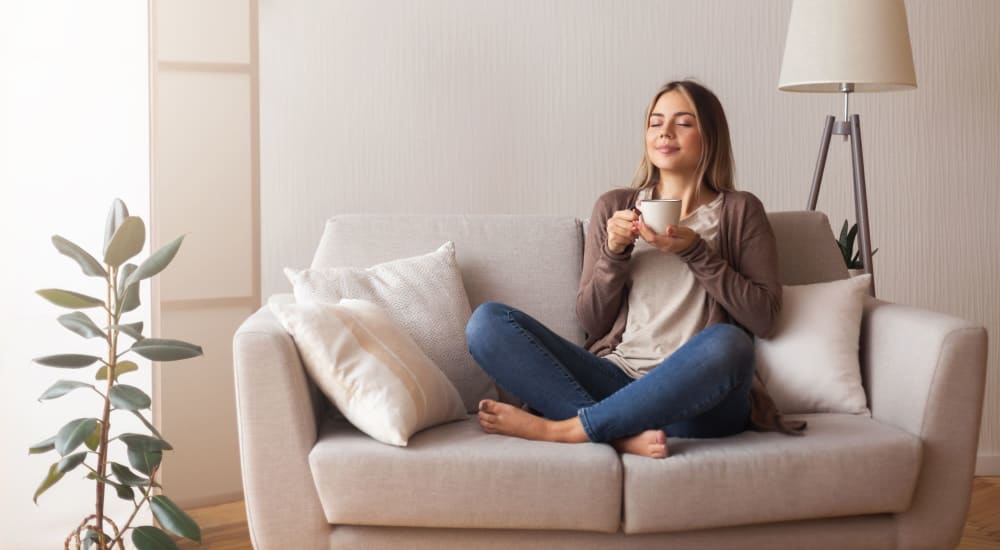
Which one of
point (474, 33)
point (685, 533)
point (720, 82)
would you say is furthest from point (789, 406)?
point (474, 33)

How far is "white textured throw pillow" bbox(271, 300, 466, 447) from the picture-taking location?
6.45 ft

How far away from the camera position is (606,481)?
1.92 m

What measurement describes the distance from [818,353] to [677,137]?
60cm

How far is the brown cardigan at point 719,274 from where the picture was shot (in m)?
2.28

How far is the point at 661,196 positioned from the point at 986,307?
161 cm

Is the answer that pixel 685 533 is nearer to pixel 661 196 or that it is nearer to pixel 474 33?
pixel 661 196

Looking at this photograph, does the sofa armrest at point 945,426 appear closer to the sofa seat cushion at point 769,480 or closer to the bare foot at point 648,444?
the sofa seat cushion at point 769,480

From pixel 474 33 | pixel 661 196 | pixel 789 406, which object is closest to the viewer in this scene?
pixel 789 406

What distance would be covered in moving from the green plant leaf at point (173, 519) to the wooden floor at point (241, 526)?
1.43ft

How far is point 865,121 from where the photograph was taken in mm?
3465

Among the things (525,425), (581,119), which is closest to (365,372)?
(525,425)

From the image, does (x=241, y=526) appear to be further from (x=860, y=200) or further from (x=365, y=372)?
(x=860, y=200)

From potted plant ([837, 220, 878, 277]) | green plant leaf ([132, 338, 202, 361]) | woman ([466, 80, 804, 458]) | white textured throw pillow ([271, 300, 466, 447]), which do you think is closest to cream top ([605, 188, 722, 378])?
woman ([466, 80, 804, 458])

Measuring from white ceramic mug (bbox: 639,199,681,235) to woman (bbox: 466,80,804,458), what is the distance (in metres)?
0.02
